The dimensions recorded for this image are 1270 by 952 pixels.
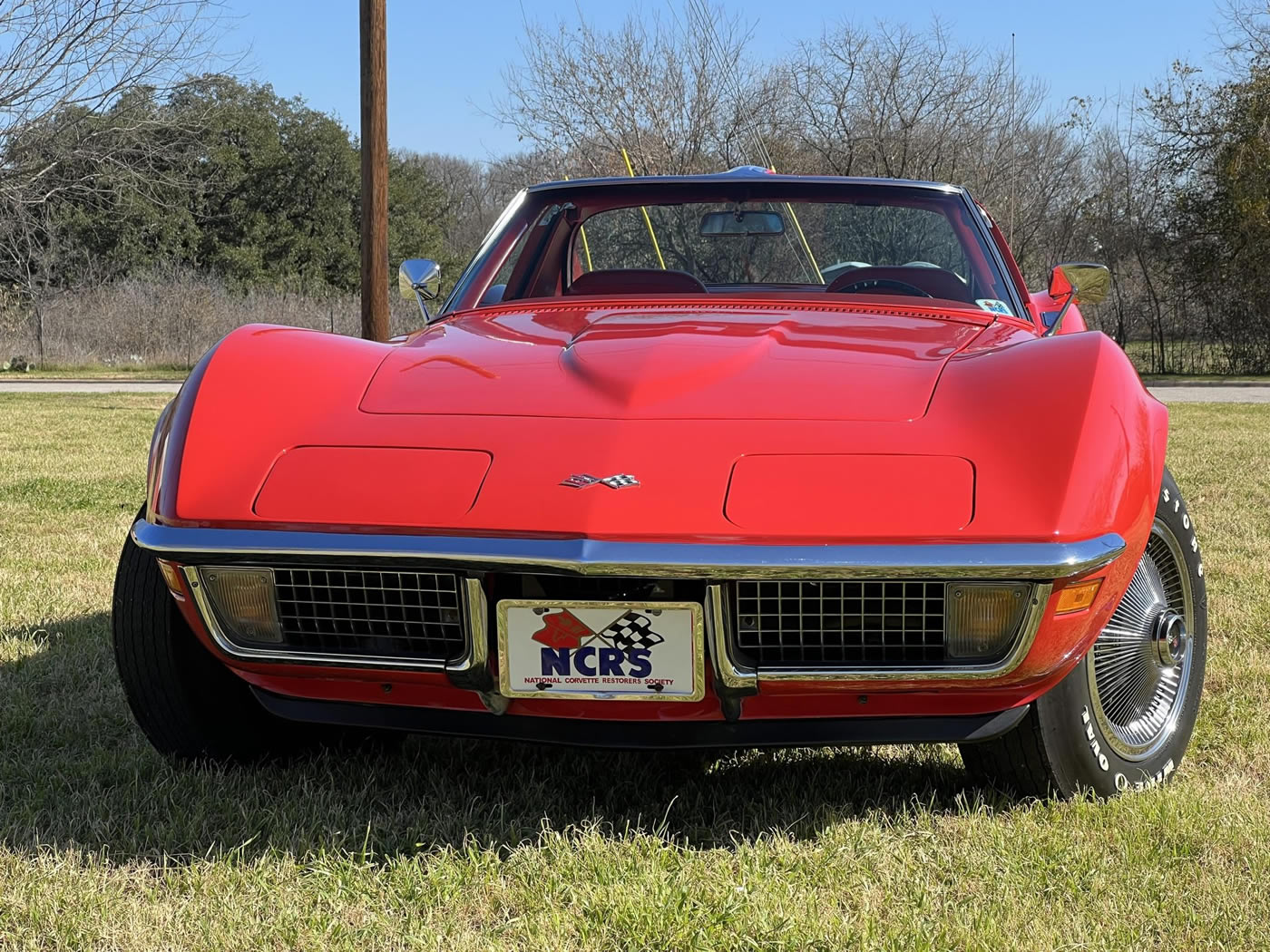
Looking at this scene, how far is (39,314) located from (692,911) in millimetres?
24569

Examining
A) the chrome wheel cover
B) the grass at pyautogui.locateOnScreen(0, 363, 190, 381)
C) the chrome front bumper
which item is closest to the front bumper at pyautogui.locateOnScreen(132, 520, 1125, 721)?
the chrome front bumper

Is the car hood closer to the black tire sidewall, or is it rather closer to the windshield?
the windshield

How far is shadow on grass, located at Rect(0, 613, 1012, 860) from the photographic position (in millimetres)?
2227

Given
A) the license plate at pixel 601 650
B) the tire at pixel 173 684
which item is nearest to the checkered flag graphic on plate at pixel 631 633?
the license plate at pixel 601 650

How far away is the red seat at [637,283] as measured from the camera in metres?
3.27

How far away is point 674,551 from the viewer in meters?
1.88

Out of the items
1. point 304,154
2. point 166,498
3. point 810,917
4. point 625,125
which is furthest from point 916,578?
point 304,154

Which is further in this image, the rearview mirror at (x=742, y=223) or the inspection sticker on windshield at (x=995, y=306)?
the rearview mirror at (x=742, y=223)

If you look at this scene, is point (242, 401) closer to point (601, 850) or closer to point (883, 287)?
point (601, 850)

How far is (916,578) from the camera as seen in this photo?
1.87 metres

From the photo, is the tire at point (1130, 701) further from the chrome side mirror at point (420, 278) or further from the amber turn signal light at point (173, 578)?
the chrome side mirror at point (420, 278)

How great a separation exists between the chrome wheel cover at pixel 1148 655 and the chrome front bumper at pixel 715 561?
0.57 meters

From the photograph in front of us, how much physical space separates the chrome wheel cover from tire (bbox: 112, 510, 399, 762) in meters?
1.65

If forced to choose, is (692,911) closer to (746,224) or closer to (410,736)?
(410,736)
